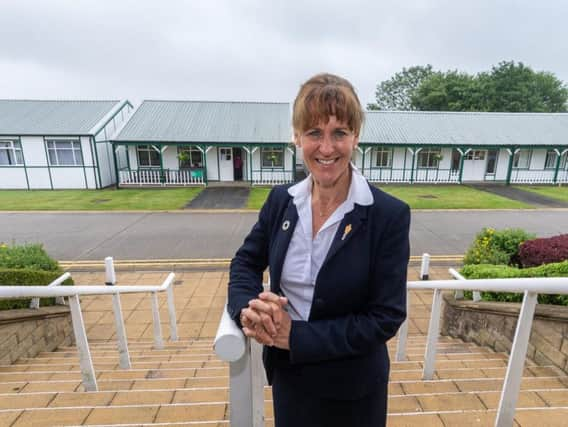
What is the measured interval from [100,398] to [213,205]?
1114cm

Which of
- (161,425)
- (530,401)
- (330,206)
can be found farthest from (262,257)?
(530,401)

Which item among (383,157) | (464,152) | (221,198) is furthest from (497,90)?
(221,198)

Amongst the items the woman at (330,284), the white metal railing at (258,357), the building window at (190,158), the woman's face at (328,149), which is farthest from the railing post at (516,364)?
the building window at (190,158)

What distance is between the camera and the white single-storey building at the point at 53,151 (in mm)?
16844

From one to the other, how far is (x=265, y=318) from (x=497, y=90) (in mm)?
44131

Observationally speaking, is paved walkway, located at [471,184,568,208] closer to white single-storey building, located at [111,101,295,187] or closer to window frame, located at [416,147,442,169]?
window frame, located at [416,147,442,169]

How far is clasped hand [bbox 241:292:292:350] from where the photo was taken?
41.5 inches

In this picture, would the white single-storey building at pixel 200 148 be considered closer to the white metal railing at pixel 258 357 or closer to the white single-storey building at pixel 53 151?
the white single-storey building at pixel 53 151

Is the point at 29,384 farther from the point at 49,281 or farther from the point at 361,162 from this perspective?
the point at 361,162

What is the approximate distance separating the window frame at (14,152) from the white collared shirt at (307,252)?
68.7 feet

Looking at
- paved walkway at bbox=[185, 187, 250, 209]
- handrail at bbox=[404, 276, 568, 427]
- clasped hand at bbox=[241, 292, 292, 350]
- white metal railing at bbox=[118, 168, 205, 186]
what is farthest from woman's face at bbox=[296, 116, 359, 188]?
white metal railing at bbox=[118, 168, 205, 186]

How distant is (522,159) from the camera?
784 inches

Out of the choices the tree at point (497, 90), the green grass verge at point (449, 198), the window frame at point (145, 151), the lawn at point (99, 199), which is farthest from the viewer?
the tree at point (497, 90)

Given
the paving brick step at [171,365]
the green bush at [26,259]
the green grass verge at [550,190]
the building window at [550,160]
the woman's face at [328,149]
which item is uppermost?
the woman's face at [328,149]
